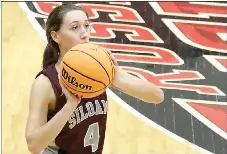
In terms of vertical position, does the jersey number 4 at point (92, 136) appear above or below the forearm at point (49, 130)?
below

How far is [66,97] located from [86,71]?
0.69ft

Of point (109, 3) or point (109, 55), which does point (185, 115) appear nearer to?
point (109, 3)

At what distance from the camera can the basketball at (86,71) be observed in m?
1.80

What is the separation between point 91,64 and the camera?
6.05 feet

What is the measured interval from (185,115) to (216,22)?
1187mm

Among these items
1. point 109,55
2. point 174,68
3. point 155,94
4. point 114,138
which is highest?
point 109,55

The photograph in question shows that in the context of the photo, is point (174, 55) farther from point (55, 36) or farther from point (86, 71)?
point (86, 71)

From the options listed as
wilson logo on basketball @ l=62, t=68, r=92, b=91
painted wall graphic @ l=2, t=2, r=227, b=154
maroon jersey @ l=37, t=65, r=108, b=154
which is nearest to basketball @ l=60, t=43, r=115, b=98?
wilson logo on basketball @ l=62, t=68, r=92, b=91

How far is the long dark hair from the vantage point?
217 centimetres

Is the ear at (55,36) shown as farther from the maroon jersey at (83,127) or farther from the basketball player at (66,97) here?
the maroon jersey at (83,127)

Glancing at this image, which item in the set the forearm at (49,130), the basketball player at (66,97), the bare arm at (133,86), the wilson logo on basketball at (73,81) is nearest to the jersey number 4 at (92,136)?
the basketball player at (66,97)

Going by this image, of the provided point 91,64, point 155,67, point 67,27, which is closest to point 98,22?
point 155,67

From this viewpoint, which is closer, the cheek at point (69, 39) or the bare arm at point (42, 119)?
the bare arm at point (42, 119)

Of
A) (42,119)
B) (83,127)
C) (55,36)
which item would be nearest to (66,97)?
(42,119)
